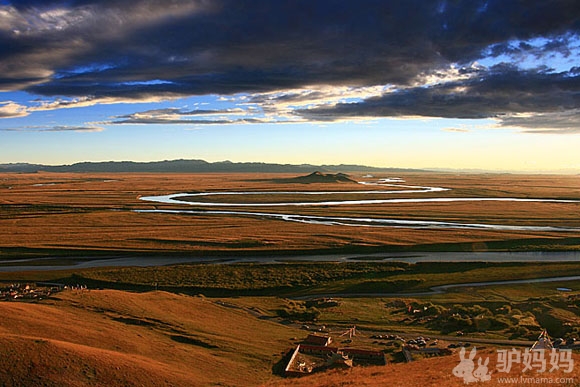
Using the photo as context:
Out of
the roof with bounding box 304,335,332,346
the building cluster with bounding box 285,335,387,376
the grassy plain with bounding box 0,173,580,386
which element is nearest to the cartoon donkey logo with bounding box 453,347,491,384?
the grassy plain with bounding box 0,173,580,386

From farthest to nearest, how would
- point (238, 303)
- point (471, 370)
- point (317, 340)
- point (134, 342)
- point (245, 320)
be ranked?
point (238, 303)
point (245, 320)
point (317, 340)
point (134, 342)
point (471, 370)

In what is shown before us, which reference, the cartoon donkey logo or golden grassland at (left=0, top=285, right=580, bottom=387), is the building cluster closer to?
golden grassland at (left=0, top=285, right=580, bottom=387)

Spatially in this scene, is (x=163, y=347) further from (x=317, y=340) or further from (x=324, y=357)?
(x=324, y=357)

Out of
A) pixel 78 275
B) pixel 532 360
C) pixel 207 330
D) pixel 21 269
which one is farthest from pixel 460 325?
pixel 21 269

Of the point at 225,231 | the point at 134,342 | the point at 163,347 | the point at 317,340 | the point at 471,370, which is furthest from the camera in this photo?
the point at 225,231

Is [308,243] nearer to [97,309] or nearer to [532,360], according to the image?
[97,309]

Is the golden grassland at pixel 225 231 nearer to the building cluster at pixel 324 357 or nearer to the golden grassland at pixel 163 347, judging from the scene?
the golden grassland at pixel 163 347

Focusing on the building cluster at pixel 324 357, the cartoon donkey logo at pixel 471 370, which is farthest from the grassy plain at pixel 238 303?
the building cluster at pixel 324 357

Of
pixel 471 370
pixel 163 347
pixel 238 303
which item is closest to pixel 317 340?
pixel 163 347
